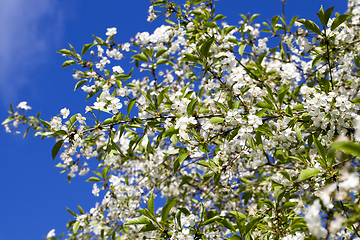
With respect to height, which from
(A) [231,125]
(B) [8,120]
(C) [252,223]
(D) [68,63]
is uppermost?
(B) [8,120]

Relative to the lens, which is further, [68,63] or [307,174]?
[68,63]

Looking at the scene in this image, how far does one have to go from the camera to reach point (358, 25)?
363 centimetres

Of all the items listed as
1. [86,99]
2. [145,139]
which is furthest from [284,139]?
[86,99]

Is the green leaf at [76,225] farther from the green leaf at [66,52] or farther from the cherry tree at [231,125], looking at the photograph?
the green leaf at [66,52]

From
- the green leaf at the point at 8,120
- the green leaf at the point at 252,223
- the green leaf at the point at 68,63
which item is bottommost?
the green leaf at the point at 252,223

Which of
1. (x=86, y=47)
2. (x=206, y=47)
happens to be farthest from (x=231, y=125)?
(x=86, y=47)

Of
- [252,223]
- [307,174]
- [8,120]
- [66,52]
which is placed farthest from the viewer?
[8,120]

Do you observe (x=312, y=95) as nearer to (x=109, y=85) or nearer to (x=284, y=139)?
(x=284, y=139)

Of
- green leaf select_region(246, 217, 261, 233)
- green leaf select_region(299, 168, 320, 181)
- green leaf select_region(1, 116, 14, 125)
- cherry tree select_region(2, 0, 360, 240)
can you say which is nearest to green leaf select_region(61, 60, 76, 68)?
cherry tree select_region(2, 0, 360, 240)

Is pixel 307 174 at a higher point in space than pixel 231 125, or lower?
lower

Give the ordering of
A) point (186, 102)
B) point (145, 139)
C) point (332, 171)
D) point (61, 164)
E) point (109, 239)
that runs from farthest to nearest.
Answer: point (61, 164) → point (109, 239) → point (145, 139) → point (186, 102) → point (332, 171)

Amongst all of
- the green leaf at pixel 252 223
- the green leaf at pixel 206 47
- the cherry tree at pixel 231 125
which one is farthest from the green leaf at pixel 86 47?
the green leaf at pixel 252 223

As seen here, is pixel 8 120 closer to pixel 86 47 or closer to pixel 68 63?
pixel 68 63

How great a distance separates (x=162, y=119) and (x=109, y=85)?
3.74 ft
